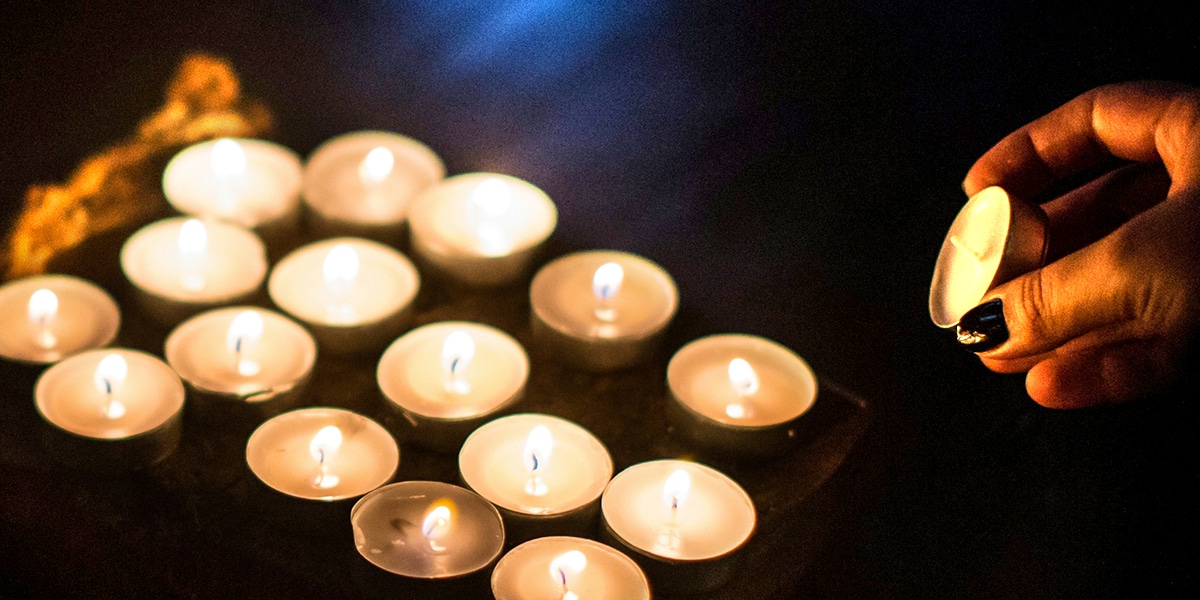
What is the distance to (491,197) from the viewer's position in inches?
55.6

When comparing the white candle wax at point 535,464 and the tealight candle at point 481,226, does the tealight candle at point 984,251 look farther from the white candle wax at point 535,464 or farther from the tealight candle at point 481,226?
the tealight candle at point 481,226

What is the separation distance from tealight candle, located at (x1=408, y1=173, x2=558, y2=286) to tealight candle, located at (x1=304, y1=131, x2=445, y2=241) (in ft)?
0.17

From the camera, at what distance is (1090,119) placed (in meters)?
1.00

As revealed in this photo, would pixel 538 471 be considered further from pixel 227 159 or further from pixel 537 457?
pixel 227 159

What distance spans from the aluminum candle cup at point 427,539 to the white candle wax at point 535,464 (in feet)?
0.11

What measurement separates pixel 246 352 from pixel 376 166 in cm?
37

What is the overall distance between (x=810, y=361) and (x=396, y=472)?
1.74ft

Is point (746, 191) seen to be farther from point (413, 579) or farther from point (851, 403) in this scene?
point (413, 579)

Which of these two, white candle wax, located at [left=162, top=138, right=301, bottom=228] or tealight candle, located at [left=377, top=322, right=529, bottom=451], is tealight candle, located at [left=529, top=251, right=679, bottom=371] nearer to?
tealight candle, located at [left=377, top=322, right=529, bottom=451]

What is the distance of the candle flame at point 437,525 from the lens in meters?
0.97

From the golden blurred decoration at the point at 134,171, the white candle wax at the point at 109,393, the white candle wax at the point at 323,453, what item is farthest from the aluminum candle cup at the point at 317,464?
the golden blurred decoration at the point at 134,171

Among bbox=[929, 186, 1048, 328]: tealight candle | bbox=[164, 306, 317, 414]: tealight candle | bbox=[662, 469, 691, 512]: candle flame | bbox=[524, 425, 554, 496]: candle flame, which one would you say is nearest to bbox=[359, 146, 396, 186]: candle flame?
bbox=[164, 306, 317, 414]: tealight candle

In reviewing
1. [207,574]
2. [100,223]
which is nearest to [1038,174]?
[207,574]

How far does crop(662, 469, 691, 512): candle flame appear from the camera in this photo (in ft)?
3.37
